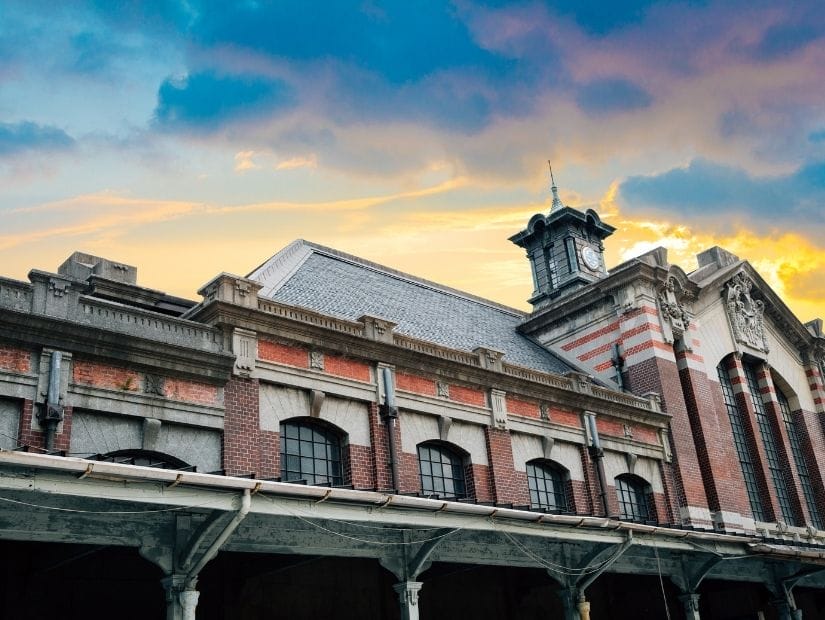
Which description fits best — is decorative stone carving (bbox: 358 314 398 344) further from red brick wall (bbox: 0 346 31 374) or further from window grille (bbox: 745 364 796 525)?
window grille (bbox: 745 364 796 525)

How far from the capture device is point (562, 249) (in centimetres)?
3959

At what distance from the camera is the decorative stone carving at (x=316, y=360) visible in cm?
1914

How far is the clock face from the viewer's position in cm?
3975

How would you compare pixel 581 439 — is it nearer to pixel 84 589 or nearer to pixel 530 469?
pixel 530 469

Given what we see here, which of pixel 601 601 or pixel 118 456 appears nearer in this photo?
pixel 118 456

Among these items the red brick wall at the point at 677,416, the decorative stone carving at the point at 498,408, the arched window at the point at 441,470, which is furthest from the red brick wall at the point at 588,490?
the arched window at the point at 441,470

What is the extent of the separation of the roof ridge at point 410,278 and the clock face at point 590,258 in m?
5.15

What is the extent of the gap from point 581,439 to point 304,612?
10200 millimetres

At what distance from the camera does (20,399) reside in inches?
573

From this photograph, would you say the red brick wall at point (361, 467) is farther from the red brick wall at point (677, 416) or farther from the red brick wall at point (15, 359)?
the red brick wall at point (677, 416)

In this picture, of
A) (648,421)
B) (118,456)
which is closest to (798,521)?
(648,421)

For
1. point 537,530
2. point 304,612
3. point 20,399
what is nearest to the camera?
point 20,399

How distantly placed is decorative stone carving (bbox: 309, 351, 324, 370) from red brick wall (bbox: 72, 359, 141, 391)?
4127mm

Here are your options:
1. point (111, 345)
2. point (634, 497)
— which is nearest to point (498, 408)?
point (634, 497)
